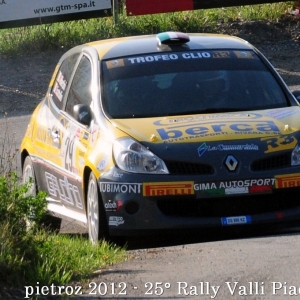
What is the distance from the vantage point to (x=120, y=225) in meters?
7.20

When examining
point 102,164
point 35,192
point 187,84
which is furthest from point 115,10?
point 102,164

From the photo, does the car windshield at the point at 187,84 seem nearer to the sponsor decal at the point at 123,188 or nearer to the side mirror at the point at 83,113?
the side mirror at the point at 83,113

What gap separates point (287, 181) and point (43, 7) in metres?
12.6

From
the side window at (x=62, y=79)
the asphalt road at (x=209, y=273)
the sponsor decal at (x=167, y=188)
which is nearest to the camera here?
the asphalt road at (x=209, y=273)

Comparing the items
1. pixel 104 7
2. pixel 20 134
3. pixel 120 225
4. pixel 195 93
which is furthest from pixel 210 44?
pixel 104 7

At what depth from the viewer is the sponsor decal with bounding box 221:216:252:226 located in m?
7.24

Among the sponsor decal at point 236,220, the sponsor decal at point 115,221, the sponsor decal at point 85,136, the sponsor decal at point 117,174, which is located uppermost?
the sponsor decal at point 117,174

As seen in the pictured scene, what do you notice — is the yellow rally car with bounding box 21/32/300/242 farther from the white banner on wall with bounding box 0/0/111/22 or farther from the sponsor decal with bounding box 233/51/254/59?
the white banner on wall with bounding box 0/0/111/22

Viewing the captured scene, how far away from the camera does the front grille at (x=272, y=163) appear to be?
23.6ft

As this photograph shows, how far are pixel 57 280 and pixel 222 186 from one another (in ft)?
5.49

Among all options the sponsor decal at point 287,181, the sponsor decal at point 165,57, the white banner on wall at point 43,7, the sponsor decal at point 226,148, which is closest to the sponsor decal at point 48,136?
the sponsor decal at point 165,57

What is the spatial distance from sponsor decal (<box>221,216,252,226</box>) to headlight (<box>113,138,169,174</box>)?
0.59 metres

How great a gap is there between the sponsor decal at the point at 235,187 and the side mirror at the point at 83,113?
1.27 m

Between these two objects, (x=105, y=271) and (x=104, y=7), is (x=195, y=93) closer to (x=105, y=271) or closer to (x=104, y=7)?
(x=105, y=271)
